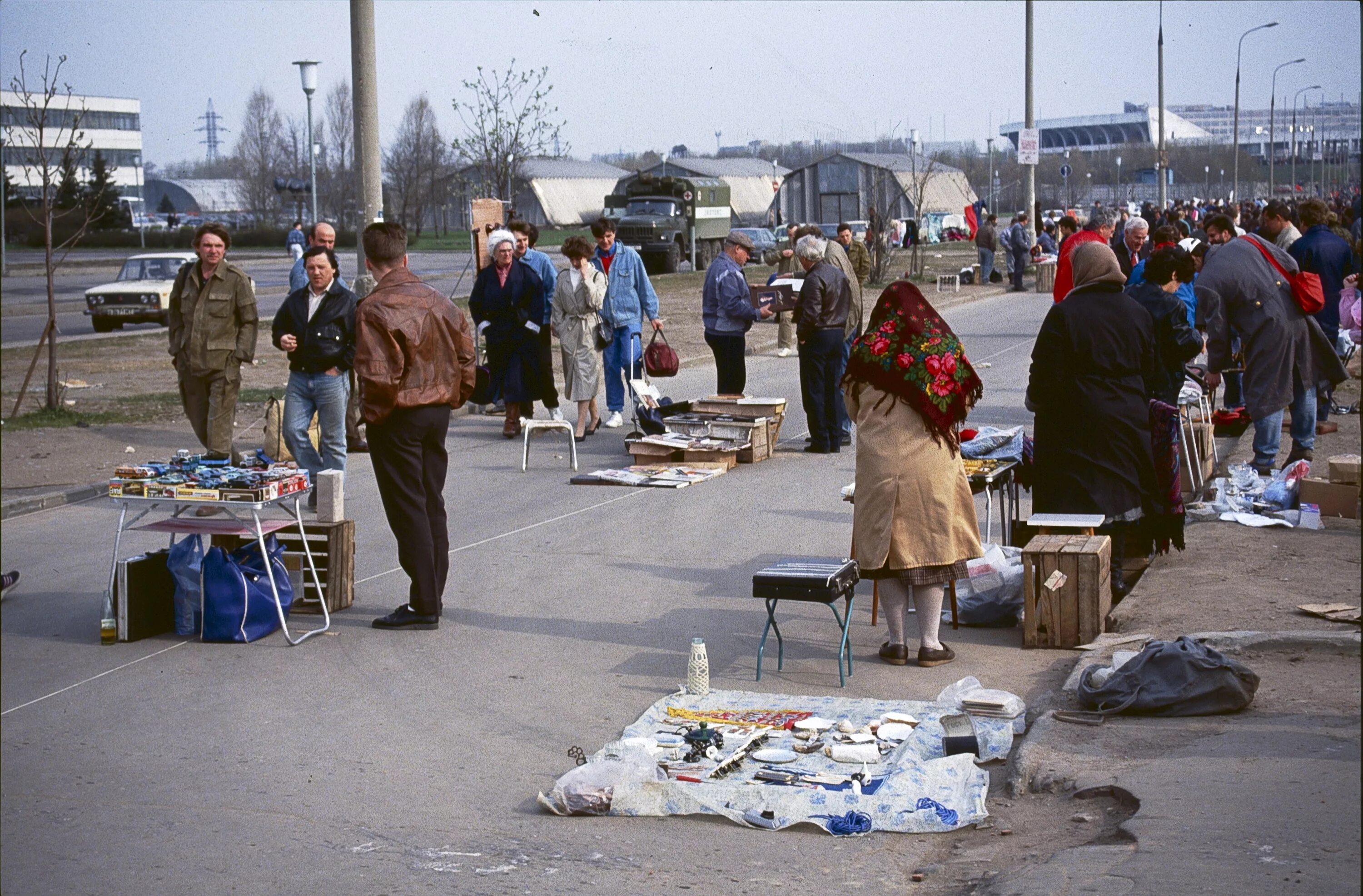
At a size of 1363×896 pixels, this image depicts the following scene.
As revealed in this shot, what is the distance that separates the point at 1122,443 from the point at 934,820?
3564 mm

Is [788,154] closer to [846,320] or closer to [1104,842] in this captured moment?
[846,320]

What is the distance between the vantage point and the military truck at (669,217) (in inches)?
1912

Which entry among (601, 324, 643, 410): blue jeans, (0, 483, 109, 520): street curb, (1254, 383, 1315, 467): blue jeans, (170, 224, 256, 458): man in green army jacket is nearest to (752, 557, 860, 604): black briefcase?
(1254, 383, 1315, 467): blue jeans

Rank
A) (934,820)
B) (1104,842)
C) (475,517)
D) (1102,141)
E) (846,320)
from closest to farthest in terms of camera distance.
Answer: (1104,842) < (934,820) < (1102,141) < (475,517) < (846,320)

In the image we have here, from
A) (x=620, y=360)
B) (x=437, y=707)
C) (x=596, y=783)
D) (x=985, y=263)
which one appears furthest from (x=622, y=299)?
(x=985, y=263)

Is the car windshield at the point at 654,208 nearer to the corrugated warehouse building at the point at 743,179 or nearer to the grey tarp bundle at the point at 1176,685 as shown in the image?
the corrugated warehouse building at the point at 743,179

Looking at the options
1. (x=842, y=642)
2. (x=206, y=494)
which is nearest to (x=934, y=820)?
(x=842, y=642)

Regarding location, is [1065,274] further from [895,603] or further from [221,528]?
[221,528]

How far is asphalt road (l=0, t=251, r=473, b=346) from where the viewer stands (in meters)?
29.1

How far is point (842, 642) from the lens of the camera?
7.11m

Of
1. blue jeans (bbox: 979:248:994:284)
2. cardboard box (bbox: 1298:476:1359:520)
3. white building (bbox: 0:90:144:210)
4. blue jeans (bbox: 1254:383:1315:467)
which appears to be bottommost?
cardboard box (bbox: 1298:476:1359:520)

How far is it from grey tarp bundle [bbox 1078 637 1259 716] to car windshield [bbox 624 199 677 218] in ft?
143

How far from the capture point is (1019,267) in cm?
3769

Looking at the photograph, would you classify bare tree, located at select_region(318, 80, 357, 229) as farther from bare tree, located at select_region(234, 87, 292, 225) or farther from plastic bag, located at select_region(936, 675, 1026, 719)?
plastic bag, located at select_region(936, 675, 1026, 719)
